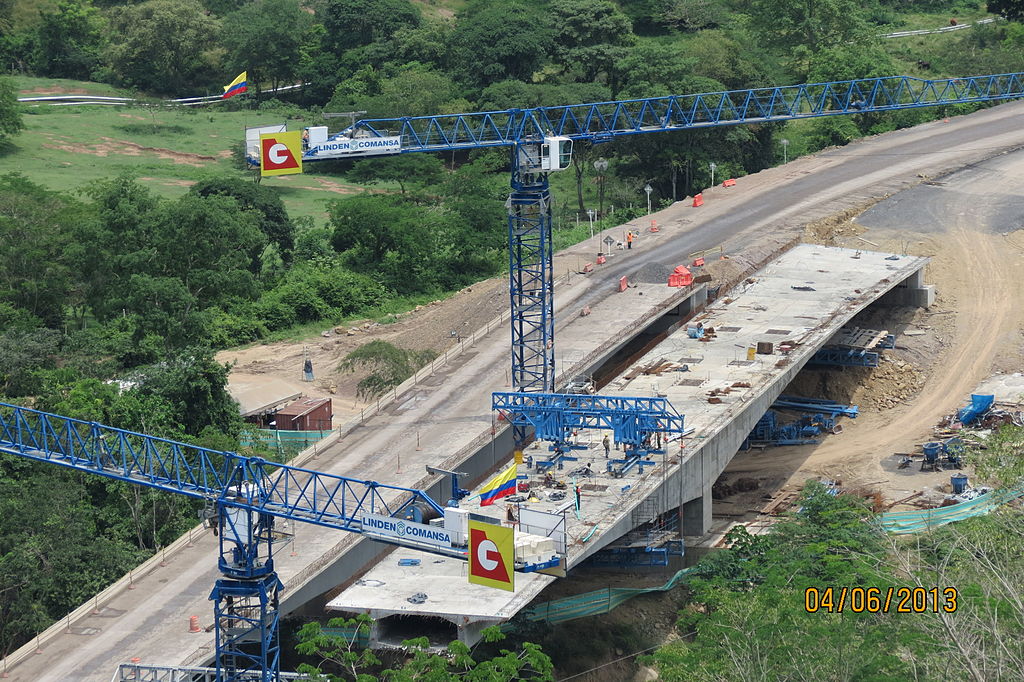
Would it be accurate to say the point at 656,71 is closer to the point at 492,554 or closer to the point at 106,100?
the point at 106,100

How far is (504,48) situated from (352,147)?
6709cm

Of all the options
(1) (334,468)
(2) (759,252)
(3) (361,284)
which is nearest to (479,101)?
(3) (361,284)

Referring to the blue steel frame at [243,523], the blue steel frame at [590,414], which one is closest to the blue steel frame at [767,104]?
the blue steel frame at [590,414]

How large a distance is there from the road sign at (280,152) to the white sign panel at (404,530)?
25.7 meters

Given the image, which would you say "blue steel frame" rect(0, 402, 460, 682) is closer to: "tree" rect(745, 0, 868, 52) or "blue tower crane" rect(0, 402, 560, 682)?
"blue tower crane" rect(0, 402, 560, 682)

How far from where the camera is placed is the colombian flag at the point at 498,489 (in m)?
72.0

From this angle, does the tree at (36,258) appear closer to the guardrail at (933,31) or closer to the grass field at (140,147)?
the grass field at (140,147)

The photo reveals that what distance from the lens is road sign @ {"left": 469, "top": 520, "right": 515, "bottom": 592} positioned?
59031 millimetres

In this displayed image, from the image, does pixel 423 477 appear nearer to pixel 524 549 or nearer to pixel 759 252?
pixel 524 549

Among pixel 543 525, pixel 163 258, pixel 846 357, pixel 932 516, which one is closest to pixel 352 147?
pixel 163 258

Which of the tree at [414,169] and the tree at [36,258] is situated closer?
the tree at [36,258]

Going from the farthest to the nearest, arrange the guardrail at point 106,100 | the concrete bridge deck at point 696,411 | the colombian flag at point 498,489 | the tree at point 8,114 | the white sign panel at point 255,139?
the guardrail at point 106,100 → the tree at point 8,114 → the white sign panel at point 255,139 → the colombian flag at point 498,489 → the concrete bridge deck at point 696,411

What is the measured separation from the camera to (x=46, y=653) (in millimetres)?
64812

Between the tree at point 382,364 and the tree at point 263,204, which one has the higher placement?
the tree at point 263,204
